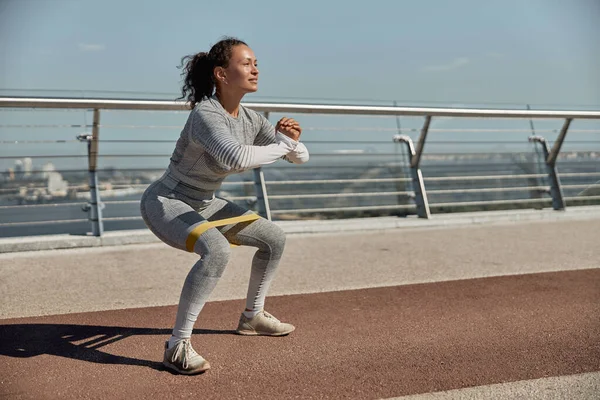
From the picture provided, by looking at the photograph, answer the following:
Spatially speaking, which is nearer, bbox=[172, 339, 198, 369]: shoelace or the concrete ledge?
bbox=[172, 339, 198, 369]: shoelace

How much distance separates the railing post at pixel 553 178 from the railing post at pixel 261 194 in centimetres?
418

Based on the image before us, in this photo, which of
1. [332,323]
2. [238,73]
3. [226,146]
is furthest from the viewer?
[332,323]

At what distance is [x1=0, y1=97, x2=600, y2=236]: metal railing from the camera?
7449 millimetres

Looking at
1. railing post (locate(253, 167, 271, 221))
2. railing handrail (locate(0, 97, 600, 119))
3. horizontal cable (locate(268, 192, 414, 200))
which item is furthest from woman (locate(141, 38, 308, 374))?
horizontal cable (locate(268, 192, 414, 200))

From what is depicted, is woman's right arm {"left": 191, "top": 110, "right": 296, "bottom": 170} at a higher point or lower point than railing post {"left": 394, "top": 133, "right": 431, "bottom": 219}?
higher

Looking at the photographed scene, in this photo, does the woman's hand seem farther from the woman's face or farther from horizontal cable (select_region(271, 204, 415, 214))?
horizontal cable (select_region(271, 204, 415, 214))

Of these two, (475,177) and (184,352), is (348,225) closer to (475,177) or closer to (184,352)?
(475,177)

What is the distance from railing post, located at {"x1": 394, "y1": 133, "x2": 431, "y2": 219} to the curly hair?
5617mm

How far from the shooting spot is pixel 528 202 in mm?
10195

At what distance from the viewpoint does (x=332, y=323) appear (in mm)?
4430

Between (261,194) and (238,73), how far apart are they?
15.3ft

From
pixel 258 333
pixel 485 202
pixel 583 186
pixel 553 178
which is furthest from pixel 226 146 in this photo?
pixel 583 186

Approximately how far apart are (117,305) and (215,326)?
947 mm

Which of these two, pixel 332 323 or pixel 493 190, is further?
pixel 493 190
